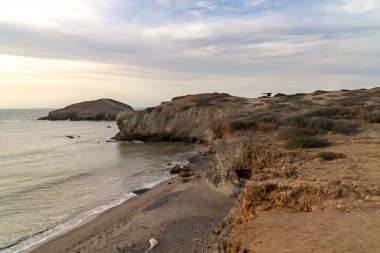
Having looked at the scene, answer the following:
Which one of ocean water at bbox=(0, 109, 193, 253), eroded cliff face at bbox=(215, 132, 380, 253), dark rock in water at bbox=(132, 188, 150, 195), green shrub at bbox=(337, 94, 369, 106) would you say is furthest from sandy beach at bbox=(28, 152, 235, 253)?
green shrub at bbox=(337, 94, 369, 106)

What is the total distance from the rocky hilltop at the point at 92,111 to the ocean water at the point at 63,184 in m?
88.2

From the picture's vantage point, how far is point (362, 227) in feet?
20.6

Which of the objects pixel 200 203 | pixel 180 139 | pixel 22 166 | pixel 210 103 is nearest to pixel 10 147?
pixel 22 166

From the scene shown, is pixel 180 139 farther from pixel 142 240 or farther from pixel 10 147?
pixel 142 240

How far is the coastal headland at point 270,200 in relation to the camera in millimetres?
6508

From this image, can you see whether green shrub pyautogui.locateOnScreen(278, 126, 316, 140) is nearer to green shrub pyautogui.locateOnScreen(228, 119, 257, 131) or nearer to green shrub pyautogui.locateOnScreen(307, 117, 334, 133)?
green shrub pyautogui.locateOnScreen(307, 117, 334, 133)

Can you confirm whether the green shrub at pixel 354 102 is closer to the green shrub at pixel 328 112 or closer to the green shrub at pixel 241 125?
the green shrub at pixel 328 112

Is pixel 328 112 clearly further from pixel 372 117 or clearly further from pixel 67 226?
pixel 67 226

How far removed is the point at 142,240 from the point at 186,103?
46762 mm

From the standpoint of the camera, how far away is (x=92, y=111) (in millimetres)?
136625

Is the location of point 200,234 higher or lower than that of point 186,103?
lower

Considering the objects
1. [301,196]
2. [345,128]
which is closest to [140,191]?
[345,128]

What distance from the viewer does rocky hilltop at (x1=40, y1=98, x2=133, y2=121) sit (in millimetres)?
133062

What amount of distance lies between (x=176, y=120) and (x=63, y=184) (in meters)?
29.5
